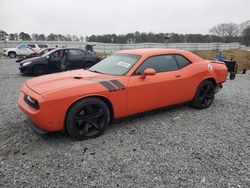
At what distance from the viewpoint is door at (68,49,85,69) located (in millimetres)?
10406

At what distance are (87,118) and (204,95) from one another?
2962 millimetres

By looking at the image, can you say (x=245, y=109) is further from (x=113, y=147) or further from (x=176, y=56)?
(x=113, y=147)

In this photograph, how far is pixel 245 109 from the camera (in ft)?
16.6

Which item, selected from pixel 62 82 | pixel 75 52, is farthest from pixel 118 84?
pixel 75 52

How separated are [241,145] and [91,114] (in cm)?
241

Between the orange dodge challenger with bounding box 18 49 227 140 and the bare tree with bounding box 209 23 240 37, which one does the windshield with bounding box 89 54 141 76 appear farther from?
the bare tree with bounding box 209 23 240 37

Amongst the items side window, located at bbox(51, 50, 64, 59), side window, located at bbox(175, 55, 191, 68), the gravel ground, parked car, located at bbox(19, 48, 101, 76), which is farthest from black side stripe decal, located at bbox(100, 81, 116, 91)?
side window, located at bbox(51, 50, 64, 59)

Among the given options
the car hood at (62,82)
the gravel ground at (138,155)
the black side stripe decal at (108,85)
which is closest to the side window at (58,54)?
the gravel ground at (138,155)

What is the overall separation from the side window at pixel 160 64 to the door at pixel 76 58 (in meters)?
6.79

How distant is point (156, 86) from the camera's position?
13.4 ft

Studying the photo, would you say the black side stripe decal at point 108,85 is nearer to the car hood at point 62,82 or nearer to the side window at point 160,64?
the car hood at point 62,82

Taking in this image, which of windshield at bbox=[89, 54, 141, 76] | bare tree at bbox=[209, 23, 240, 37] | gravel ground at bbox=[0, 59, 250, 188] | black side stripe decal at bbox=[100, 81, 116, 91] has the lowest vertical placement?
gravel ground at bbox=[0, 59, 250, 188]

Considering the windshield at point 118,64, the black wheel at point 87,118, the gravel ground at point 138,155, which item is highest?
the windshield at point 118,64

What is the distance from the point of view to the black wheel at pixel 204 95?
4934 millimetres
